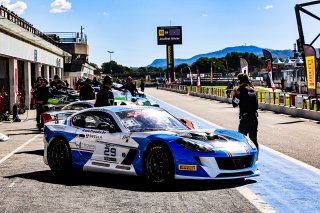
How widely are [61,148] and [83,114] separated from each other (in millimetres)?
703

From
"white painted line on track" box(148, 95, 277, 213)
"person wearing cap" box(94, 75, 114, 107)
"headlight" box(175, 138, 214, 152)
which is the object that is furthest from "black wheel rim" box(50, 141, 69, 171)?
"person wearing cap" box(94, 75, 114, 107)

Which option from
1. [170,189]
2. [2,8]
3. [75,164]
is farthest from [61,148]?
[2,8]

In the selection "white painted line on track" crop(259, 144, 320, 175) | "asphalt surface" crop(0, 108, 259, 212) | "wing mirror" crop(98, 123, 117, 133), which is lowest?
"white painted line on track" crop(259, 144, 320, 175)

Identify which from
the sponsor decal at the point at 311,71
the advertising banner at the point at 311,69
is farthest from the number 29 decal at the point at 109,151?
the sponsor decal at the point at 311,71

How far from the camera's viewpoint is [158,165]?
8.56 meters

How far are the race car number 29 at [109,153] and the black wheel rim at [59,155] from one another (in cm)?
96

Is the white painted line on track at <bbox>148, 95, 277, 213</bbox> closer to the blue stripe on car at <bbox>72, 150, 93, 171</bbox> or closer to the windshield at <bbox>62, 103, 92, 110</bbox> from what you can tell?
the blue stripe on car at <bbox>72, 150, 93, 171</bbox>

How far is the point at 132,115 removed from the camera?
376 inches

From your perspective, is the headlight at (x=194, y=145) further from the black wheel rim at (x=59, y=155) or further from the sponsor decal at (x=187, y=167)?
the black wheel rim at (x=59, y=155)

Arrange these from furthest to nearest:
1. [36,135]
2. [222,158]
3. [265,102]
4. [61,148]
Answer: [265,102]
[36,135]
[61,148]
[222,158]

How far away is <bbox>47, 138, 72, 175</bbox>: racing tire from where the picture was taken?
10.0 metres

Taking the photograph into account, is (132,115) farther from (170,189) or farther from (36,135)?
(36,135)

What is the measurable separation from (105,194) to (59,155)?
7.72ft

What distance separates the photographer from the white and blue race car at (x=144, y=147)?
8.34 meters
